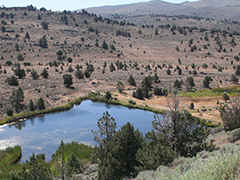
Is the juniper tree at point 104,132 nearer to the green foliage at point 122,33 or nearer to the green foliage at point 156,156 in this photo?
the green foliage at point 156,156

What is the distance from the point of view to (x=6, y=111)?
34750 mm

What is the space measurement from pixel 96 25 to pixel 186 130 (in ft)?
353

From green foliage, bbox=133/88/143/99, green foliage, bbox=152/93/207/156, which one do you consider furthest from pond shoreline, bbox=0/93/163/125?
green foliage, bbox=152/93/207/156

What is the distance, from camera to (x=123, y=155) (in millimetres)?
16766

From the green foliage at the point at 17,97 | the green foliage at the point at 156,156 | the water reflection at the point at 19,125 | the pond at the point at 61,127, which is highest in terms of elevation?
the green foliage at the point at 156,156

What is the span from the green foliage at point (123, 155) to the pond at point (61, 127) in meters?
9.98

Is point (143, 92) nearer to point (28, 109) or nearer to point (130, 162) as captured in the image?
point (28, 109)

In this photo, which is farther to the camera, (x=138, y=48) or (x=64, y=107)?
(x=138, y=48)

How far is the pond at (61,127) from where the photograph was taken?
2642 centimetres

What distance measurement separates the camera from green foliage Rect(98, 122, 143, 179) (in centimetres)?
1606

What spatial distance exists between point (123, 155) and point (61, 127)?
57.0ft

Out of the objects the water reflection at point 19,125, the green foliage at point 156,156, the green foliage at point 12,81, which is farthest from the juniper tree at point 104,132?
the green foliage at point 12,81

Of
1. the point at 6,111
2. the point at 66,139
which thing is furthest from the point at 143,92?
the point at 6,111

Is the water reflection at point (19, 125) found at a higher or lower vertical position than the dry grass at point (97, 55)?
lower
